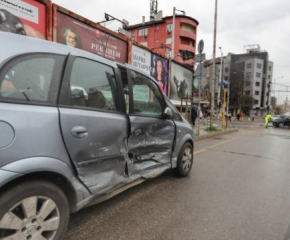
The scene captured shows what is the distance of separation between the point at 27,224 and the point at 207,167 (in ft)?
14.1

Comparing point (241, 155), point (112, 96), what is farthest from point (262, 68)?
point (112, 96)

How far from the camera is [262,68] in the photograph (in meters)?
73.3

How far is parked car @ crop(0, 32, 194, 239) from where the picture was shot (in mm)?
1659

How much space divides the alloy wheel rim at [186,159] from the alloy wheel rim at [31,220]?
2780 millimetres

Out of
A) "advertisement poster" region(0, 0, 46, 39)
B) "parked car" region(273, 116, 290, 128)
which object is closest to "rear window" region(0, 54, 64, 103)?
"advertisement poster" region(0, 0, 46, 39)

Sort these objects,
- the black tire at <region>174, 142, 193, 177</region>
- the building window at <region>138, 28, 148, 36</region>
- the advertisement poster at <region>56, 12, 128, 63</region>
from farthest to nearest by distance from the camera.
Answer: the building window at <region>138, 28, 148, 36</region>
the advertisement poster at <region>56, 12, 128, 63</region>
the black tire at <region>174, 142, 193, 177</region>

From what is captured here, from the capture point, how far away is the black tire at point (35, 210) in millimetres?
1619

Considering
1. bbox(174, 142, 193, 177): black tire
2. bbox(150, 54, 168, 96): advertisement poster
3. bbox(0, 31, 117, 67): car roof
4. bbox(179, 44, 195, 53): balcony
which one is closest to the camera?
bbox(0, 31, 117, 67): car roof

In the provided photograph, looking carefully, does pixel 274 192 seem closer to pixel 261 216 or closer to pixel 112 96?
pixel 261 216

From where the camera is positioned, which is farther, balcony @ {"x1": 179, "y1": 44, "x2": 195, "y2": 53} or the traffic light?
balcony @ {"x1": 179, "y1": 44, "x2": 195, "y2": 53}

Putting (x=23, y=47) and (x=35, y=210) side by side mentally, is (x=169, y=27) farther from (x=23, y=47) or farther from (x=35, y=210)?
(x=35, y=210)

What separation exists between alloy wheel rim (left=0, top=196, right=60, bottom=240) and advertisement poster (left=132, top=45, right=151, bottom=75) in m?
8.33

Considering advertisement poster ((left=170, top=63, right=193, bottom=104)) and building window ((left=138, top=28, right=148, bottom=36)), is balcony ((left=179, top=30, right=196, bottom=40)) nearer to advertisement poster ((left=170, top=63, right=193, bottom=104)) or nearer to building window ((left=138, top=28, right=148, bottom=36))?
building window ((left=138, top=28, right=148, bottom=36))

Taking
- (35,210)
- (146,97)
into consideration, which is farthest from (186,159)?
(35,210)
